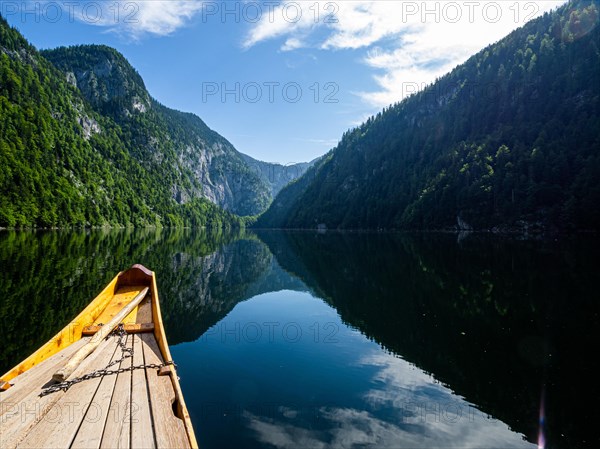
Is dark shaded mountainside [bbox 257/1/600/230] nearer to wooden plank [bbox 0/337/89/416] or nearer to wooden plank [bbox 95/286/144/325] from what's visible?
wooden plank [bbox 95/286/144/325]

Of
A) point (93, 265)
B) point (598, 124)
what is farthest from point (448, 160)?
point (93, 265)

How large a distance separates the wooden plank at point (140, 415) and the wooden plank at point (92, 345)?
4.02 feet

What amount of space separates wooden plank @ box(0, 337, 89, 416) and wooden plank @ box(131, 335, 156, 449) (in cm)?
165

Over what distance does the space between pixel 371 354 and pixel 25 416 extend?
9440 mm

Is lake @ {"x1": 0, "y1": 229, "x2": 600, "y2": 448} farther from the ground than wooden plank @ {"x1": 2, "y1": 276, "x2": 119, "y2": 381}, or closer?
closer

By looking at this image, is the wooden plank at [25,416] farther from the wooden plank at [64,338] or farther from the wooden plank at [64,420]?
the wooden plank at [64,338]

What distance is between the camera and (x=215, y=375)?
33.6ft

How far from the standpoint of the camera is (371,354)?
11.9 m

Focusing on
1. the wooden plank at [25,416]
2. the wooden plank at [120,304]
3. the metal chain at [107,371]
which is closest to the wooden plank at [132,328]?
the metal chain at [107,371]

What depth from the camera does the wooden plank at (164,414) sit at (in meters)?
4.89

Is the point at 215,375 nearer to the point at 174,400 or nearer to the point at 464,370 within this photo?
the point at 174,400

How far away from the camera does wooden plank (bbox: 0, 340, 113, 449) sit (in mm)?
4852

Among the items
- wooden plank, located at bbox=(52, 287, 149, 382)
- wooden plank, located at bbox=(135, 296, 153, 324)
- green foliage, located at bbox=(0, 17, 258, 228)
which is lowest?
wooden plank, located at bbox=(135, 296, 153, 324)

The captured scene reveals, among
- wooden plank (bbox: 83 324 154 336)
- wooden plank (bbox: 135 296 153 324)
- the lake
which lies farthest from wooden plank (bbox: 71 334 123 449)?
wooden plank (bbox: 135 296 153 324)
